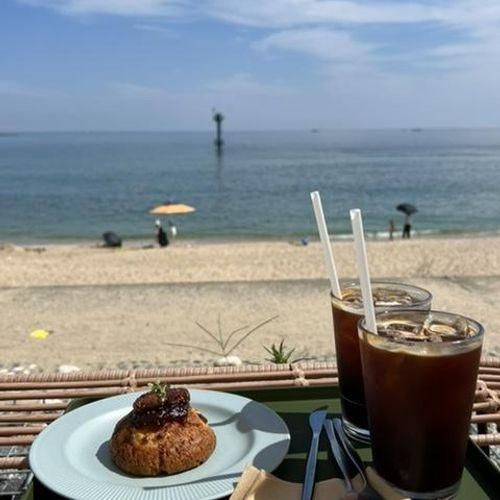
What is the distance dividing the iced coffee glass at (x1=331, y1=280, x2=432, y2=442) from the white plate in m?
0.17

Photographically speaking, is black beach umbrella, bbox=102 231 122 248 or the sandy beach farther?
black beach umbrella, bbox=102 231 122 248

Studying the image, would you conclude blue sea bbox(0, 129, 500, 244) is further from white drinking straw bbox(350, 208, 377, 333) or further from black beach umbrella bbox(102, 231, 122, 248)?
white drinking straw bbox(350, 208, 377, 333)

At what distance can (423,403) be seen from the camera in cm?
118

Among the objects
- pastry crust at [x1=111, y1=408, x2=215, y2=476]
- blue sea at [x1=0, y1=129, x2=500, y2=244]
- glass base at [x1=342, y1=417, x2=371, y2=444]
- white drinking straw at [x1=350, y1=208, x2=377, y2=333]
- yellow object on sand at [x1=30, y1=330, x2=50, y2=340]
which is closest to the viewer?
white drinking straw at [x1=350, y1=208, x2=377, y2=333]

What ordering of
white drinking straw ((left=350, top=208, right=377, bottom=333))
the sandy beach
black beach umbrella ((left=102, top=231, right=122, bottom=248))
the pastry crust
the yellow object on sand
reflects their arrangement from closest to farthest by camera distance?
1. white drinking straw ((left=350, top=208, right=377, bottom=333))
2. the pastry crust
3. the sandy beach
4. the yellow object on sand
5. black beach umbrella ((left=102, top=231, right=122, bottom=248))

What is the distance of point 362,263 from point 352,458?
411 millimetres

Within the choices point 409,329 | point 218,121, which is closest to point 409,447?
point 409,329

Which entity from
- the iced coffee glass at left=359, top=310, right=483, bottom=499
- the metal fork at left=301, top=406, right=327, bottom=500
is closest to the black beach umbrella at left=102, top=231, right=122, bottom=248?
the metal fork at left=301, top=406, right=327, bottom=500

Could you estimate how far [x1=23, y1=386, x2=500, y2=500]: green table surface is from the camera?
122 centimetres

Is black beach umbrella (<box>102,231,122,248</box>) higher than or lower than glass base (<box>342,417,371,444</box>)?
lower

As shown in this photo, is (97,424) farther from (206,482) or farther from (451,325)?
(451,325)

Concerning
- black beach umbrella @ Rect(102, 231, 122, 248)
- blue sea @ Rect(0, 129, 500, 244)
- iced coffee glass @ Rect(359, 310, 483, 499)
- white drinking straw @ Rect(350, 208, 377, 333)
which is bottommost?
blue sea @ Rect(0, 129, 500, 244)


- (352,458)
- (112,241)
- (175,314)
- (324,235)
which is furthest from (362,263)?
(112,241)

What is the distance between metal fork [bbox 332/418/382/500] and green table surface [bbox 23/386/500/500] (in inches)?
1.1
